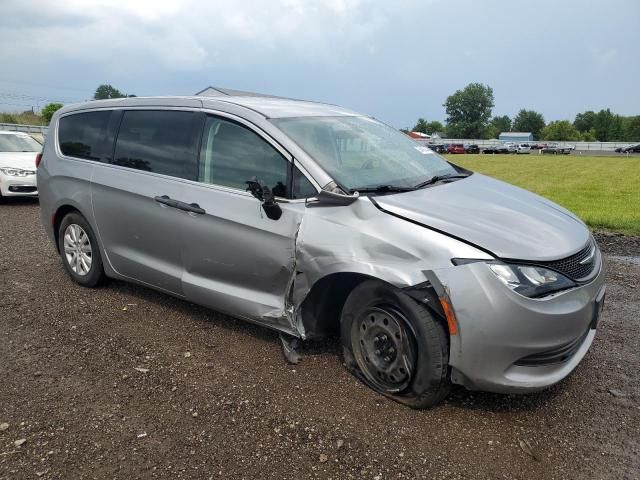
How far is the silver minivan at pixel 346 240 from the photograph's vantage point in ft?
9.91

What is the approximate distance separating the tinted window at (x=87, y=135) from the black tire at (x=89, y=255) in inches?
23.9

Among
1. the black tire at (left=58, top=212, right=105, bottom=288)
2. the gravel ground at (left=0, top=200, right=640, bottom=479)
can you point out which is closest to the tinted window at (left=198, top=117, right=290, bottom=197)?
the gravel ground at (left=0, top=200, right=640, bottom=479)

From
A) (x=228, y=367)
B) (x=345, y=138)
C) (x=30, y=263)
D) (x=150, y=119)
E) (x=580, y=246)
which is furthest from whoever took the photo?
(x=30, y=263)

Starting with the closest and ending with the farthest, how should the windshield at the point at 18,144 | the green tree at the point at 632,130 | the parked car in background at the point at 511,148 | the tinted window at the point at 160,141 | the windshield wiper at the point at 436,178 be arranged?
1. the windshield wiper at the point at 436,178
2. the tinted window at the point at 160,141
3. the windshield at the point at 18,144
4. the parked car in background at the point at 511,148
5. the green tree at the point at 632,130

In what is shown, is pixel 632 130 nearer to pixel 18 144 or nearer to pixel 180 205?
pixel 18 144

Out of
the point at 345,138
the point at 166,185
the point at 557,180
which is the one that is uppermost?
the point at 345,138

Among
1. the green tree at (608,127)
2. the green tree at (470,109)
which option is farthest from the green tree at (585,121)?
the green tree at (470,109)

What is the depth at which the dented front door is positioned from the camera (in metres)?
3.66

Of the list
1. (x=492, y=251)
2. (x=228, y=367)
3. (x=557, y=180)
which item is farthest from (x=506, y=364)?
(x=557, y=180)

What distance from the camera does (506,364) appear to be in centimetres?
302

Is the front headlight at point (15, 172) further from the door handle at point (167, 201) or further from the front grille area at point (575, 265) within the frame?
the front grille area at point (575, 265)

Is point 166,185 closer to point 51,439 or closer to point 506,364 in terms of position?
point 51,439

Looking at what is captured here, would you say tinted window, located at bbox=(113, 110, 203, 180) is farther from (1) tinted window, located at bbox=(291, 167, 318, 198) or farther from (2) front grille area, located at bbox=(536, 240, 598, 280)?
(2) front grille area, located at bbox=(536, 240, 598, 280)

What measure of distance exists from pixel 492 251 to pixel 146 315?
3.10m
